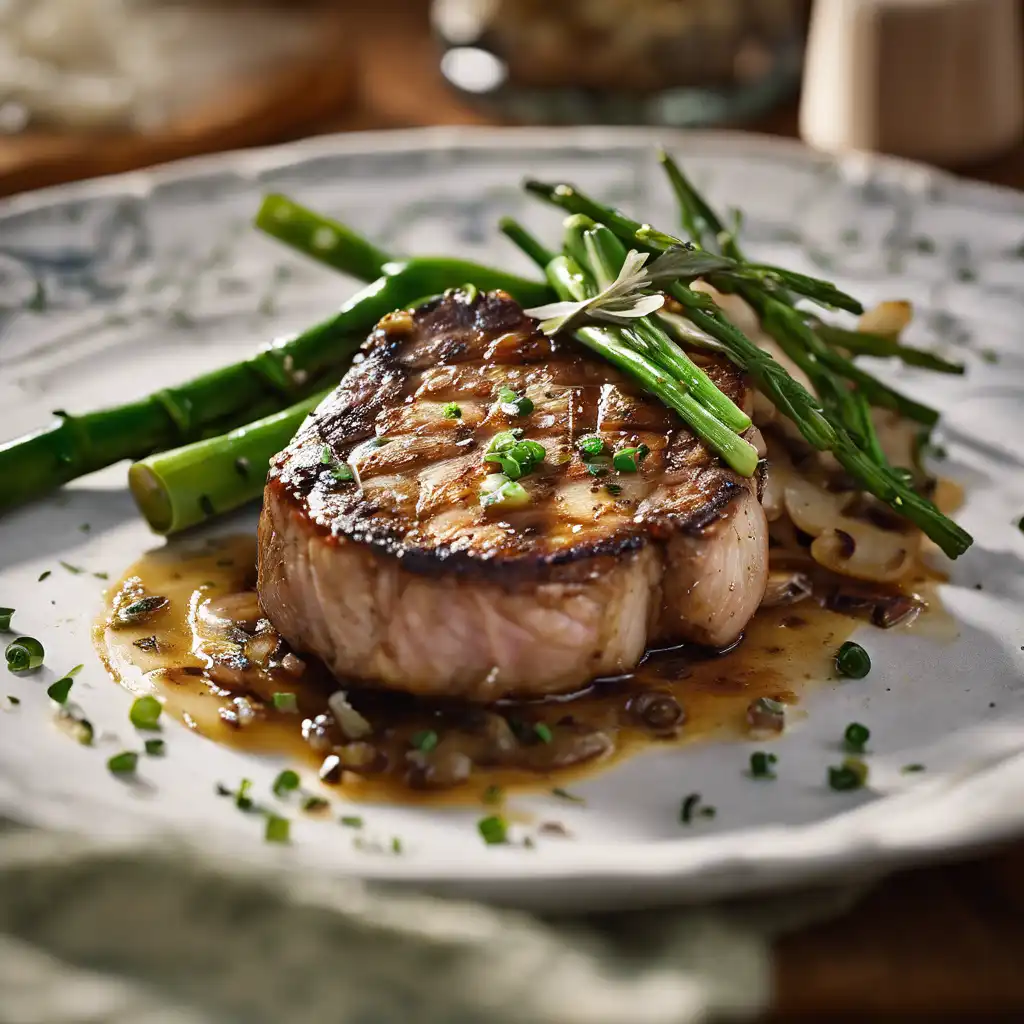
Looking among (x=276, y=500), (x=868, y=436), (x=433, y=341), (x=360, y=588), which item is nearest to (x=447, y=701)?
(x=360, y=588)

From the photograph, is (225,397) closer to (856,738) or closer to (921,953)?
(856,738)

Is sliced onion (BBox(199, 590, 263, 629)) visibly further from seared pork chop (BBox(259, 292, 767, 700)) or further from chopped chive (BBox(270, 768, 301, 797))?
chopped chive (BBox(270, 768, 301, 797))

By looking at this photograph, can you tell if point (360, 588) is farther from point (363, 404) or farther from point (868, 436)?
point (868, 436)

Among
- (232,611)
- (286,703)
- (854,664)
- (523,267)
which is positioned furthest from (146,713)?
(523,267)

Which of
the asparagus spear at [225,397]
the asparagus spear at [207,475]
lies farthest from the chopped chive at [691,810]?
the asparagus spear at [225,397]

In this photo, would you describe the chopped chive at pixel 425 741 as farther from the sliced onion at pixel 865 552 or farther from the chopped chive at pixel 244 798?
the sliced onion at pixel 865 552

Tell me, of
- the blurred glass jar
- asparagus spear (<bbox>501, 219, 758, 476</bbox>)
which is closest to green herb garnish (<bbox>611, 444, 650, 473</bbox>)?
asparagus spear (<bbox>501, 219, 758, 476</bbox>)
